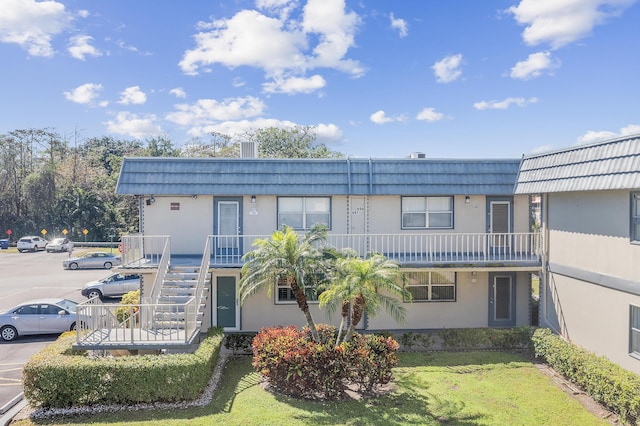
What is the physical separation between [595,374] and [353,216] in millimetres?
8679

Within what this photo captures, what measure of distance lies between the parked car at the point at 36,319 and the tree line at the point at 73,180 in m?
32.2

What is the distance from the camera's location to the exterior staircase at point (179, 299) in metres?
12.1

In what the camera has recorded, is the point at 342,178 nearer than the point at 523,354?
No

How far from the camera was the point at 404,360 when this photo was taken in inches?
521

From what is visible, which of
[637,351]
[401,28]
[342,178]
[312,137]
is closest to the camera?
[637,351]

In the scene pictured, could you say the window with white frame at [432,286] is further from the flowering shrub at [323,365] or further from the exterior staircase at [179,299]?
the exterior staircase at [179,299]

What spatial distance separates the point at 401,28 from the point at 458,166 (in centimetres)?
926

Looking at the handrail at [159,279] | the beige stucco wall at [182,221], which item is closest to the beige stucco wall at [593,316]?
the beige stucco wall at [182,221]

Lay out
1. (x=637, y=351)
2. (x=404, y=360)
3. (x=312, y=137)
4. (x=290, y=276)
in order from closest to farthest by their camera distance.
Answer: (x=637, y=351) → (x=290, y=276) → (x=404, y=360) → (x=312, y=137)

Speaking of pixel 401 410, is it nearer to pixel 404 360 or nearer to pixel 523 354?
pixel 404 360

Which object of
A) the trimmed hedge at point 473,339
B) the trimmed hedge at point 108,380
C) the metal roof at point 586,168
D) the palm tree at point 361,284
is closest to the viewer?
the trimmed hedge at point 108,380

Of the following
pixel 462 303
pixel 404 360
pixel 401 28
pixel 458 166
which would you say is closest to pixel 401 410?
pixel 404 360

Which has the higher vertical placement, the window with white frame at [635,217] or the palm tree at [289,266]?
the window with white frame at [635,217]

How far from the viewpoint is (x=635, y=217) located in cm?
1040
